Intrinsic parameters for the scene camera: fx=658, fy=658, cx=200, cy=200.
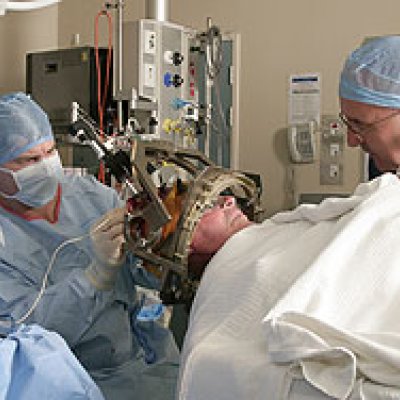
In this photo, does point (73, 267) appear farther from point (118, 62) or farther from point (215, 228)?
point (118, 62)

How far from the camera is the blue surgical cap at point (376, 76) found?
1807 mm

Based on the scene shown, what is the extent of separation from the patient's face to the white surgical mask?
452mm

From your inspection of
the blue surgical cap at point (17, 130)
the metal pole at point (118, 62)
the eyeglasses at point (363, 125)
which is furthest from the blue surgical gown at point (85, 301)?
the metal pole at point (118, 62)

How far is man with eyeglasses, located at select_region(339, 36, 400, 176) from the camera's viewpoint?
1790 mm

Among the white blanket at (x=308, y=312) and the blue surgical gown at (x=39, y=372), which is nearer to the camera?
the white blanket at (x=308, y=312)

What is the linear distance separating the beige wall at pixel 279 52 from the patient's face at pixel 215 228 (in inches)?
78.5

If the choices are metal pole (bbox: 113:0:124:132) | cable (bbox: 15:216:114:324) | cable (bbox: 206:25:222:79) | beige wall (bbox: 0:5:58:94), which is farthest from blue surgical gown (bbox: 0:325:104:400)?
beige wall (bbox: 0:5:58:94)

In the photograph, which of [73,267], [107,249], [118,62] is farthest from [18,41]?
[107,249]

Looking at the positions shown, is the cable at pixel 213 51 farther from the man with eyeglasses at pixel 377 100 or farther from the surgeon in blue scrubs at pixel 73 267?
the surgeon in blue scrubs at pixel 73 267

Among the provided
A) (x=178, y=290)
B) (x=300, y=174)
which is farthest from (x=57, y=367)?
(x=300, y=174)

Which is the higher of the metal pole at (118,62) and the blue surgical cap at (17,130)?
the metal pole at (118,62)

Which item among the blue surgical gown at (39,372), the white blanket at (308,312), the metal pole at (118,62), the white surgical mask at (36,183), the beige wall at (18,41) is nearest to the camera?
the white blanket at (308,312)

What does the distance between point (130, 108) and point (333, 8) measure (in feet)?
4.35

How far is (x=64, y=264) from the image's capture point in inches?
63.3
